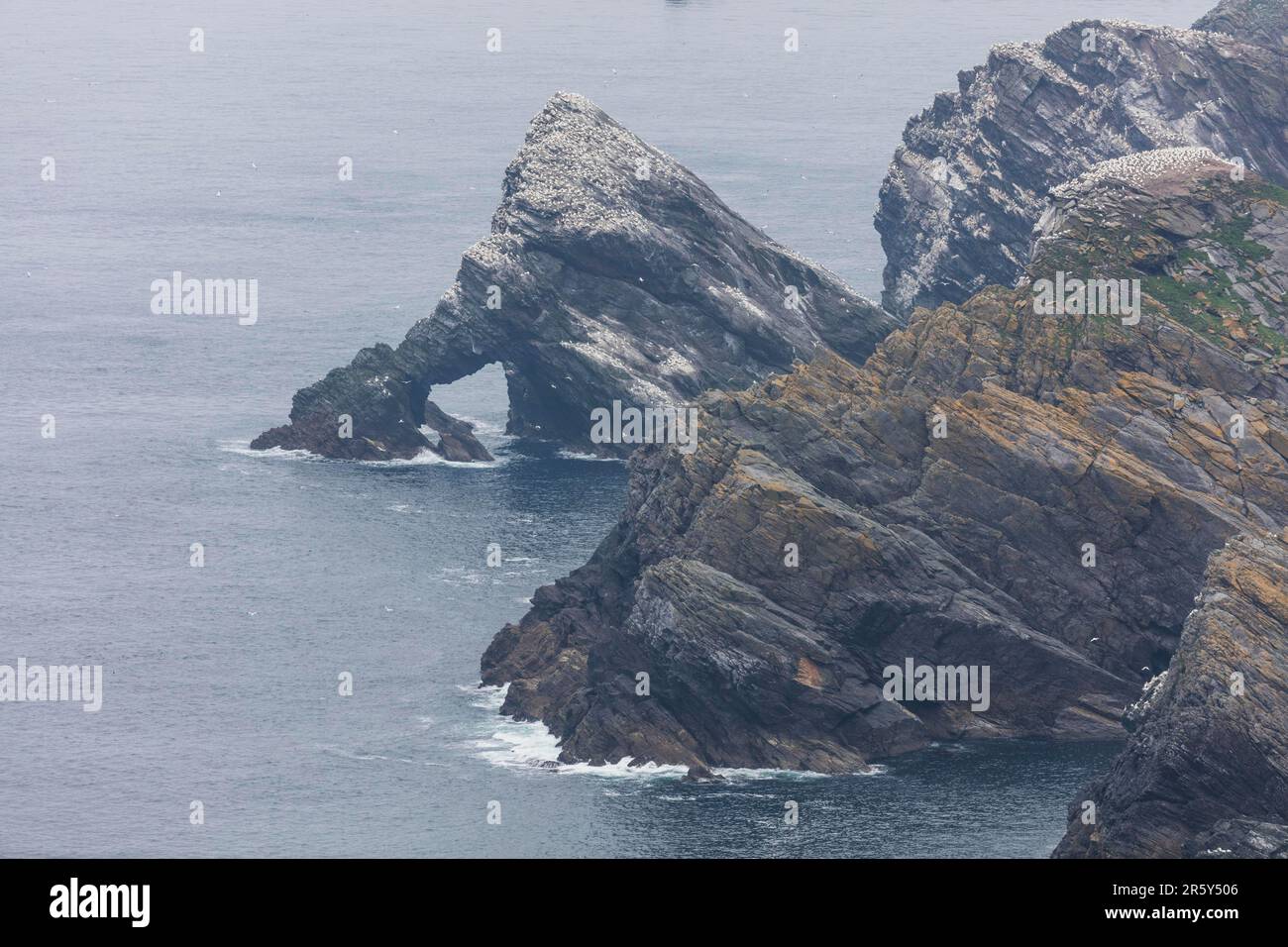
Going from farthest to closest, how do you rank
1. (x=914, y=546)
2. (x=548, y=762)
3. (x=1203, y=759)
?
(x=914, y=546) < (x=548, y=762) < (x=1203, y=759)

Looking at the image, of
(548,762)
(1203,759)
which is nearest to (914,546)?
(548,762)

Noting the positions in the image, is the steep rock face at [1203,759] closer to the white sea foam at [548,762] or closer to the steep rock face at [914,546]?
the white sea foam at [548,762]

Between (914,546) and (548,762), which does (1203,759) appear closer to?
(914,546)

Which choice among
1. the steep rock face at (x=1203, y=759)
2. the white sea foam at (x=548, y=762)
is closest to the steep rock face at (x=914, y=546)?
the white sea foam at (x=548, y=762)

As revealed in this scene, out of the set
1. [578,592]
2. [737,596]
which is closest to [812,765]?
[737,596]

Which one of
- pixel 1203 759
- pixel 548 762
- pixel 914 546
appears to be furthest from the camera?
pixel 914 546

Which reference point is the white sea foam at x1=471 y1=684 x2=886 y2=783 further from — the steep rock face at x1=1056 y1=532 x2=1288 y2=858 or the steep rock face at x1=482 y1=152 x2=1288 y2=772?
the steep rock face at x1=1056 y1=532 x2=1288 y2=858

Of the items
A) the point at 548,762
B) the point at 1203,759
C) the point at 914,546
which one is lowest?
the point at 548,762
